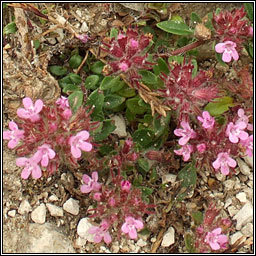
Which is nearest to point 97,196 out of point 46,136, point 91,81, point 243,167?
point 46,136

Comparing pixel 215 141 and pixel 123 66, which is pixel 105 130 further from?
pixel 215 141

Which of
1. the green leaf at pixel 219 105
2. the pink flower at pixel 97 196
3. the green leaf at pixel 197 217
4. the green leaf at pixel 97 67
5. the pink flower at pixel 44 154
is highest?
the pink flower at pixel 44 154

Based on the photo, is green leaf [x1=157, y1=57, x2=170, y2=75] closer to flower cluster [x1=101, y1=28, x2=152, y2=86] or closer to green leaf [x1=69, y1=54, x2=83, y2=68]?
flower cluster [x1=101, y1=28, x2=152, y2=86]

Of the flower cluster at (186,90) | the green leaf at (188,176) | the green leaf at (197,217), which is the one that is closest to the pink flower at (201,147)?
the flower cluster at (186,90)

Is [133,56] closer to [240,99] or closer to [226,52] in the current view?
[226,52]

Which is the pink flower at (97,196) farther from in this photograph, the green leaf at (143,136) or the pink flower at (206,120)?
the pink flower at (206,120)

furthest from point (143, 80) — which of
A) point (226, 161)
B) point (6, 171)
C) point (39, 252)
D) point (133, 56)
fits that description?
point (39, 252)

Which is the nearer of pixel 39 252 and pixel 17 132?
pixel 17 132
